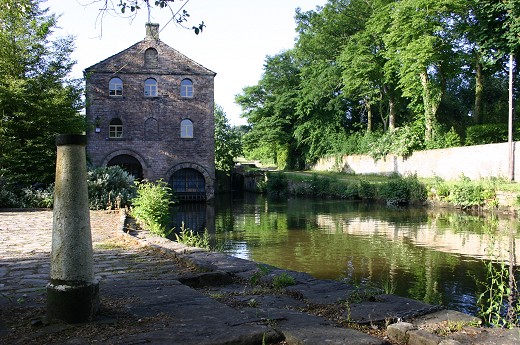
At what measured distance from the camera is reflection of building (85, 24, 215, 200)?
29.5 metres

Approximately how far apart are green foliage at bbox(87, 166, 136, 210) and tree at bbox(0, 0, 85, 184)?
180 cm

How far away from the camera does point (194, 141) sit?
30.8 metres

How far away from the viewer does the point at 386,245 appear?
11781 mm

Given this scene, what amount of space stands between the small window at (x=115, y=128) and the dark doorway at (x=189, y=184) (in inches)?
175

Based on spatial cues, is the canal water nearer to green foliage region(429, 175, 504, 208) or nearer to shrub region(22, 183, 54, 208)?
green foliage region(429, 175, 504, 208)

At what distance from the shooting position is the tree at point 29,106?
1750cm

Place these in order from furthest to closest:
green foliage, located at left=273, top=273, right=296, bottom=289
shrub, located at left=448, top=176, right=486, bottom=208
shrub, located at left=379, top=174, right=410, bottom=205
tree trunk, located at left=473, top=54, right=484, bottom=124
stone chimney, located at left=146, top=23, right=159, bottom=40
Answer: tree trunk, located at left=473, top=54, right=484, bottom=124 < shrub, located at left=379, top=174, right=410, bottom=205 < shrub, located at left=448, top=176, right=486, bottom=208 < stone chimney, located at left=146, top=23, right=159, bottom=40 < green foliage, located at left=273, top=273, right=296, bottom=289

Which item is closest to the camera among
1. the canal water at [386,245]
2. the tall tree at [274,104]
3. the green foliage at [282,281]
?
the green foliage at [282,281]

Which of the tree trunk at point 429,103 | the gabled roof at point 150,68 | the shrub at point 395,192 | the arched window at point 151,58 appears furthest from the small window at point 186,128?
the tree trunk at point 429,103

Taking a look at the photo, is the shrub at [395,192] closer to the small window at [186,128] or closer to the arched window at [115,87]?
the small window at [186,128]

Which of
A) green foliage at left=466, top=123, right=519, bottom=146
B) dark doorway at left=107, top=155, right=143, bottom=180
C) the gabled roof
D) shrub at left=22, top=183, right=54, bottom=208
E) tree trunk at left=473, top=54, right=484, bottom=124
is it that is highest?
the gabled roof

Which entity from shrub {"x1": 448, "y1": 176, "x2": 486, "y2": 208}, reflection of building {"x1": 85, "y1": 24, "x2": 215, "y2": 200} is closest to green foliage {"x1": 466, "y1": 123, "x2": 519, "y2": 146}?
shrub {"x1": 448, "y1": 176, "x2": 486, "y2": 208}

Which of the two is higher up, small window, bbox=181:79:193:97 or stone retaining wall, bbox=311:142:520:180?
small window, bbox=181:79:193:97

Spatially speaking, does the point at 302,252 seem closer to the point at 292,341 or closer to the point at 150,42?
the point at 292,341
